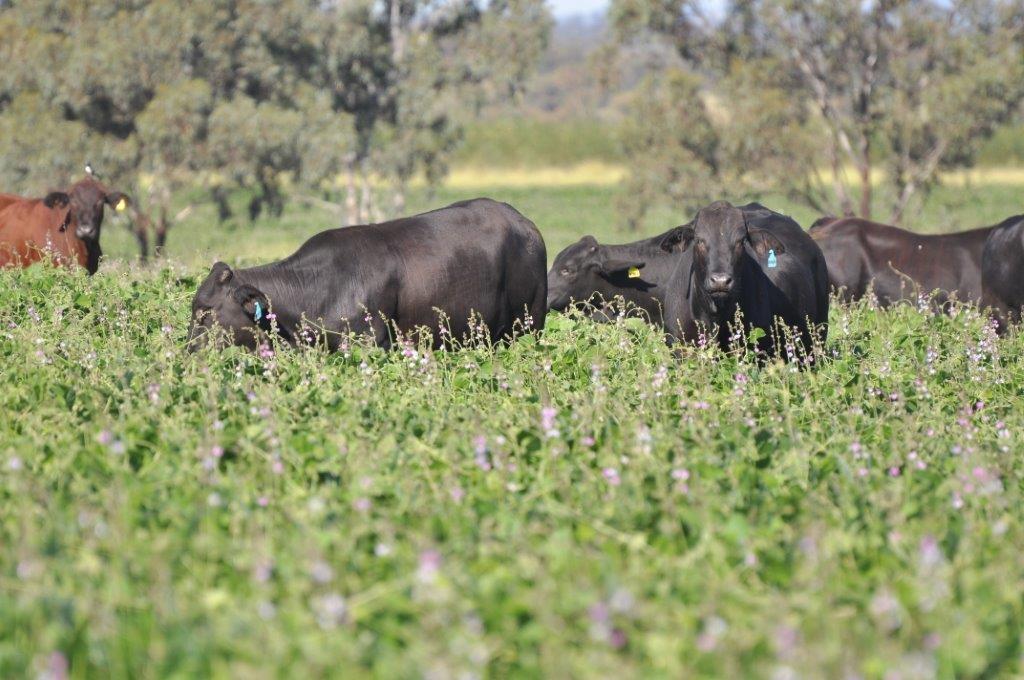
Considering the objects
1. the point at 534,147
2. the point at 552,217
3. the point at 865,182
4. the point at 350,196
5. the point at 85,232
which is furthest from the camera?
the point at 534,147

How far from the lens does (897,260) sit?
52.5ft

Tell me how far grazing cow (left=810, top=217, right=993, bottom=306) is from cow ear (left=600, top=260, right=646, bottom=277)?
284cm

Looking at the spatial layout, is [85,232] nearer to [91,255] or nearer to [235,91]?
[91,255]

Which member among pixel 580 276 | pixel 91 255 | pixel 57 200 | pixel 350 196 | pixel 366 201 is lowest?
pixel 366 201

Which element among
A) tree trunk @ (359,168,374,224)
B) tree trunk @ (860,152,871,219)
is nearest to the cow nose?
tree trunk @ (860,152,871,219)

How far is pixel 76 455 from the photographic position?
252 inches

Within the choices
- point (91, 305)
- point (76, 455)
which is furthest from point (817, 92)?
point (76, 455)

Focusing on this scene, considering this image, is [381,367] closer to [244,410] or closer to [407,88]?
[244,410]

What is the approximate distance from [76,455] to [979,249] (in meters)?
11.7

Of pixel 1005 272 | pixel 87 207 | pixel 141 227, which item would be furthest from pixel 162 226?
pixel 1005 272

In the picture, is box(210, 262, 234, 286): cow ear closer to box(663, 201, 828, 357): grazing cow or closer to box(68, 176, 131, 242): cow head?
box(663, 201, 828, 357): grazing cow

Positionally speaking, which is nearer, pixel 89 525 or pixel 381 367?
pixel 89 525

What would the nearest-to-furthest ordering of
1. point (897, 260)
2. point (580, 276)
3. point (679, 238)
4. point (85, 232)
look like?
1. point (679, 238)
2. point (580, 276)
3. point (897, 260)
4. point (85, 232)

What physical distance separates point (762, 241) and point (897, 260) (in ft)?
19.6
